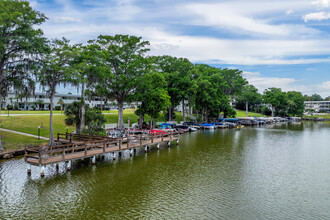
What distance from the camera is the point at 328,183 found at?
70.7 feet

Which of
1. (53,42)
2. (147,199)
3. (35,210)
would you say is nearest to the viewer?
(35,210)

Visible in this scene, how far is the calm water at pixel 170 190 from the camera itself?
1518 centimetres

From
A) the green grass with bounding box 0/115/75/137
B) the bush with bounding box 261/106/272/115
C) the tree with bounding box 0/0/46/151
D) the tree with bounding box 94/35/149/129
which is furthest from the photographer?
the bush with bounding box 261/106/272/115

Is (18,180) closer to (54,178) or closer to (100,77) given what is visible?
(54,178)

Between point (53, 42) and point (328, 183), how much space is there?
3496 centimetres

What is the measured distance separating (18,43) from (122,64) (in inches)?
872

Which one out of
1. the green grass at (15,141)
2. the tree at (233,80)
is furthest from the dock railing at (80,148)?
the tree at (233,80)

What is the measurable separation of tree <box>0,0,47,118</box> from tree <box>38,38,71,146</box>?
1.35 metres

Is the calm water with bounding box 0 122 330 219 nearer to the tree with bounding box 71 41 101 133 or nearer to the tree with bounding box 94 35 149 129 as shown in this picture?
the tree with bounding box 71 41 101 133

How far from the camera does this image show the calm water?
15180 mm

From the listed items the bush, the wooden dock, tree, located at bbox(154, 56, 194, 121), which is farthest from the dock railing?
the bush

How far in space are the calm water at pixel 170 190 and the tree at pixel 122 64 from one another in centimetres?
2087

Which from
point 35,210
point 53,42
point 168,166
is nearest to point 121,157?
point 168,166

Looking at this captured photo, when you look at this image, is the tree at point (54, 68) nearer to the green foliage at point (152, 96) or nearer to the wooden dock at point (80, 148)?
the wooden dock at point (80, 148)
